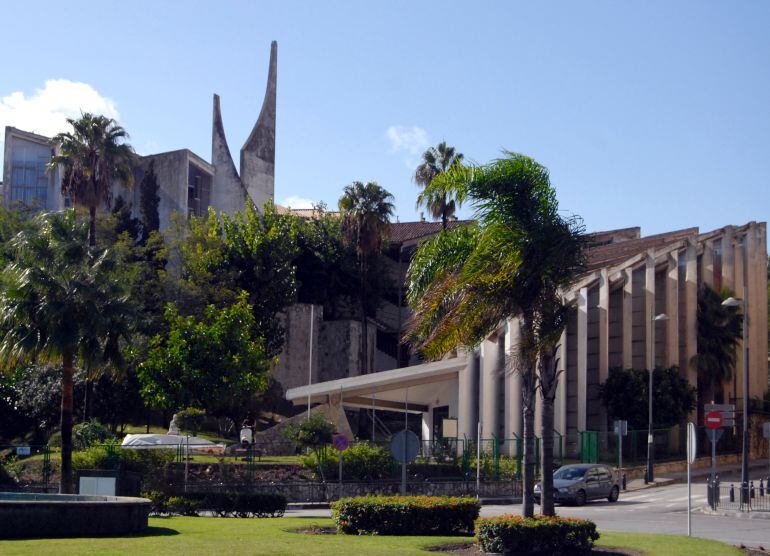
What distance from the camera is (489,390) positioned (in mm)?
48875

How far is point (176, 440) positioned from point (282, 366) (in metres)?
27.8

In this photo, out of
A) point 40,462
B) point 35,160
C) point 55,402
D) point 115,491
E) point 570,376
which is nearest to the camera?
point 115,491

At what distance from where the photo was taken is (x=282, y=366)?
205ft

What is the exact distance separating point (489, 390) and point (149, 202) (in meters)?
27.1

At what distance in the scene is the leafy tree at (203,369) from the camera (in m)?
44.9

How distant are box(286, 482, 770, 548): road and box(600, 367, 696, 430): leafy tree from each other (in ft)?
23.9

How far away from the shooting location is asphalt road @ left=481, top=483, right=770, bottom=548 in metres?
22.0

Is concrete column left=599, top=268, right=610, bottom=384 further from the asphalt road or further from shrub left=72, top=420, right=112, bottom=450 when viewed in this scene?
shrub left=72, top=420, right=112, bottom=450

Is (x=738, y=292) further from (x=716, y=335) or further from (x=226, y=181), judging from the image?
(x=226, y=181)

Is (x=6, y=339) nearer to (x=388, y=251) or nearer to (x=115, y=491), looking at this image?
(x=115, y=491)

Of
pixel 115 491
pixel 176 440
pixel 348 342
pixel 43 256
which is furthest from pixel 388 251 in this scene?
pixel 115 491

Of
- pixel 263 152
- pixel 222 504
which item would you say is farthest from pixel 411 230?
pixel 222 504

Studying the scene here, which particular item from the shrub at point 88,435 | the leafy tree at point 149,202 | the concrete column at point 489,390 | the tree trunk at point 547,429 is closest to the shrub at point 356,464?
the shrub at point 88,435

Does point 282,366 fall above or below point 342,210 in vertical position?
below
